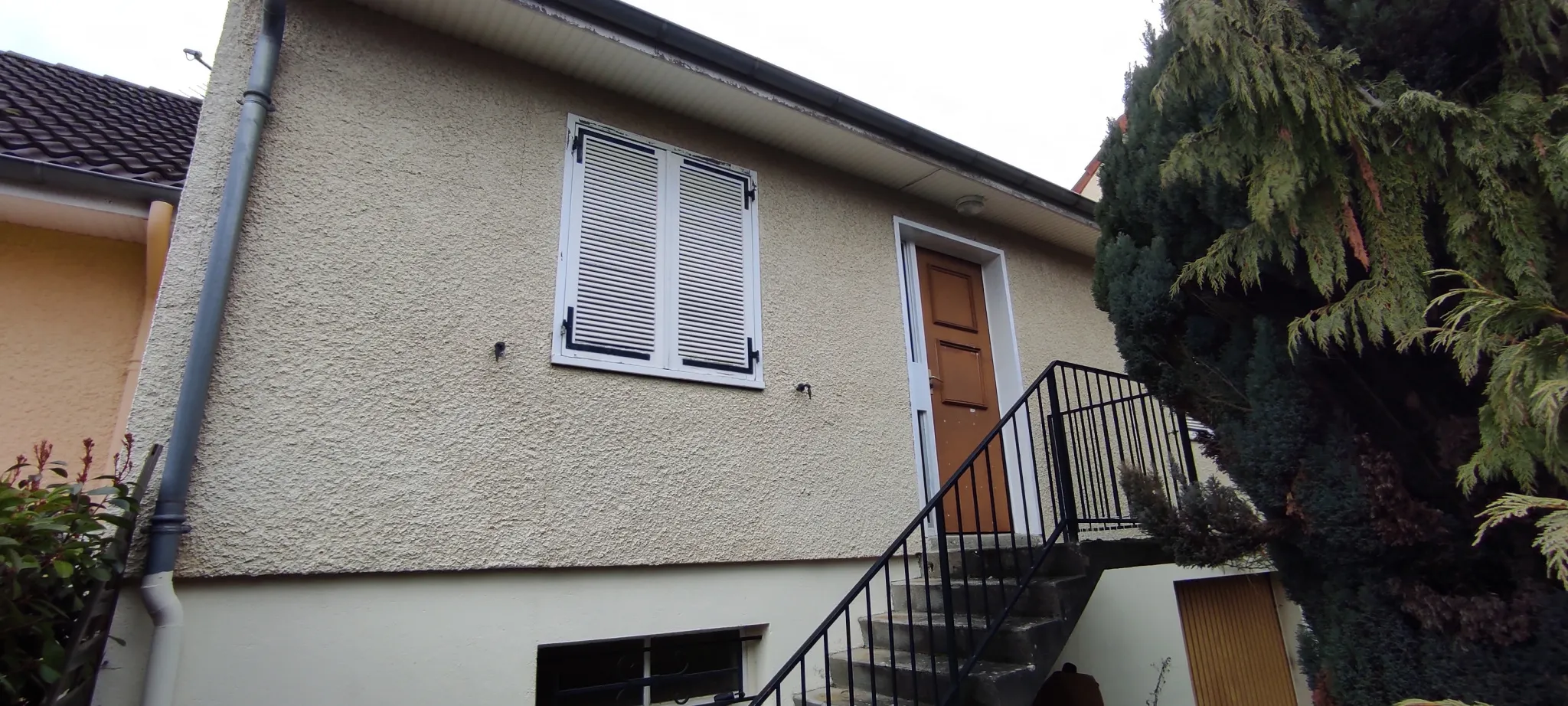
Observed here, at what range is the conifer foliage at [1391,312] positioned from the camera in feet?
7.52

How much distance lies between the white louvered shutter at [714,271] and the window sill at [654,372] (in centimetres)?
6

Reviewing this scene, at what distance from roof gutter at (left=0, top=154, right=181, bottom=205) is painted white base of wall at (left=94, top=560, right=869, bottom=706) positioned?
181 cm

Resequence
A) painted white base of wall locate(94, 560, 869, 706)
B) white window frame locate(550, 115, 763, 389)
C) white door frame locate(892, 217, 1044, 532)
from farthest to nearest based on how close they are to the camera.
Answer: white door frame locate(892, 217, 1044, 532) → white window frame locate(550, 115, 763, 389) → painted white base of wall locate(94, 560, 869, 706)

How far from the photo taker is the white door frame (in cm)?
512

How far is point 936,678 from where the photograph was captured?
3.37 metres

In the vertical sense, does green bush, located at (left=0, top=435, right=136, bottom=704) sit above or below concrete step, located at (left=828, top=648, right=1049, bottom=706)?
above

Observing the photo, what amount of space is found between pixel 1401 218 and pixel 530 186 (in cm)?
377

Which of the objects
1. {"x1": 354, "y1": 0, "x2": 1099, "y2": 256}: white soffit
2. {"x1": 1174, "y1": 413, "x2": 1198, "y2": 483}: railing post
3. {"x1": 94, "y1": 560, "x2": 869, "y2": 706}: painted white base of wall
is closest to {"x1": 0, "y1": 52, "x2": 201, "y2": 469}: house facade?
{"x1": 94, "y1": 560, "x2": 869, "y2": 706}: painted white base of wall

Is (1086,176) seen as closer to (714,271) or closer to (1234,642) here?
(1234,642)

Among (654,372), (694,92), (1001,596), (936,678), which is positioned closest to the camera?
(936,678)

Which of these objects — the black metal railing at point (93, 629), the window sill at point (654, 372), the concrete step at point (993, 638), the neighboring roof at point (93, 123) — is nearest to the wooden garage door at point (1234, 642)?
the concrete step at point (993, 638)

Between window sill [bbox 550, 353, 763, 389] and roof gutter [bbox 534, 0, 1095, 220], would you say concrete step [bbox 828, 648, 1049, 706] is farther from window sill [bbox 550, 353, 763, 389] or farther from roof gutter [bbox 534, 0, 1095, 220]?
roof gutter [bbox 534, 0, 1095, 220]

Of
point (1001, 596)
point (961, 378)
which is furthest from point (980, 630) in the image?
point (961, 378)

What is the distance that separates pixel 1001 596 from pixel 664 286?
2.43 m
